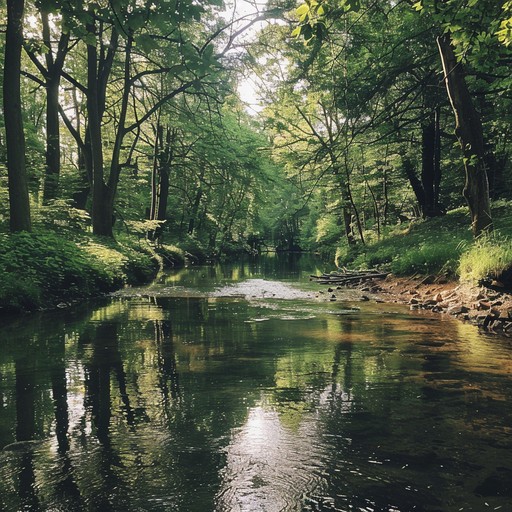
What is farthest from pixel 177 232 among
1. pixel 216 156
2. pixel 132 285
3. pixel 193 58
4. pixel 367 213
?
pixel 193 58

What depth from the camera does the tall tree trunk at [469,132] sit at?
10602 mm

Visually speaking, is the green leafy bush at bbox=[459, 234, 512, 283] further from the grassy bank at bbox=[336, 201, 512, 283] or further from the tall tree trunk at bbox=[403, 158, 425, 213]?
the tall tree trunk at bbox=[403, 158, 425, 213]

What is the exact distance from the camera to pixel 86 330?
26.5 ft

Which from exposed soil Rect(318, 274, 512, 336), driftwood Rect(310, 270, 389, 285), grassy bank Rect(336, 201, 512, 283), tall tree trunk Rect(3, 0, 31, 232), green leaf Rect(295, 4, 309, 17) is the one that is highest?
tall tree trunk Rect(3, 0, 31, 232)

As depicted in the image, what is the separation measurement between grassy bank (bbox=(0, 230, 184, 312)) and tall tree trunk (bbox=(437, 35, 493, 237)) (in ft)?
31.7

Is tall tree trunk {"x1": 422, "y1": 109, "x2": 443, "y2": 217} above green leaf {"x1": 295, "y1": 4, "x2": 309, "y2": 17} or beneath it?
above

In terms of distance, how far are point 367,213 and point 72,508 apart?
1477 inches

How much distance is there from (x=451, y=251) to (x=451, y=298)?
2304 millimetres

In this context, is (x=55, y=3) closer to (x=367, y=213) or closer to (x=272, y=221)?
(x=367, y=213)

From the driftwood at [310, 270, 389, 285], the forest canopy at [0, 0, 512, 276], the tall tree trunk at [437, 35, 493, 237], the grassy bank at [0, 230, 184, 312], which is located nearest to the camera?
the forest canopy at [0, 0, 512, 276]

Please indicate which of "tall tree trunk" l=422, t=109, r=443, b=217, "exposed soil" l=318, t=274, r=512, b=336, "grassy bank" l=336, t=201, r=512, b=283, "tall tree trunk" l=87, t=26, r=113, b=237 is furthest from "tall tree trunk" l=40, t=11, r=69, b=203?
"tall tree trunk" l=422, t=109, r=443, b=217

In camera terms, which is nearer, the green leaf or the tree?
the green leaf

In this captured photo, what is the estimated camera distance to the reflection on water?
2.76 m

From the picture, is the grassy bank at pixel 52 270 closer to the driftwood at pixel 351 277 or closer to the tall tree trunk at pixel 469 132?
the driftwood at pixel 351 277
